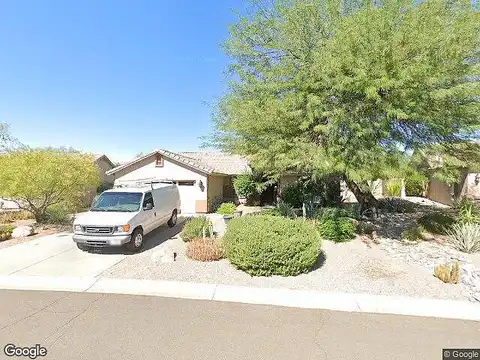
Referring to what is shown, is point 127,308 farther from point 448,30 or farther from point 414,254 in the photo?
point 448,30

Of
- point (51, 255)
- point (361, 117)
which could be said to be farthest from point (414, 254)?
point (51, 255)

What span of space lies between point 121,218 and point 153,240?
215cm

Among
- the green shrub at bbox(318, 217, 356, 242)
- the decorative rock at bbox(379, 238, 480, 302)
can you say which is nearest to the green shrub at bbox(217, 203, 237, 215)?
the green shrub at bbox(318, 217, 356, 242)

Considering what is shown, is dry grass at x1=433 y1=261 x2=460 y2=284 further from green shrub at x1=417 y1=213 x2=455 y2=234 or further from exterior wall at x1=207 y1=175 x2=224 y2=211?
exterior wall at x1=207 y1=175 x2=224 y2=211

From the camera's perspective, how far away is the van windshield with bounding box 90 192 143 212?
31.7ft

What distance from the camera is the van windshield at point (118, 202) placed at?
9.65 m

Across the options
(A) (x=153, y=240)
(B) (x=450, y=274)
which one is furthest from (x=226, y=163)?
(B) (x=450, y=274)

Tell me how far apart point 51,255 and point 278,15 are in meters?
11.4

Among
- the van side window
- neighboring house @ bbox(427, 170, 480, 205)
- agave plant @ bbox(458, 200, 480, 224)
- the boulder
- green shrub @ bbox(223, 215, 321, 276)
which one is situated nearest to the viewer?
green shrub @ bbox(223, 215, 321, 276)

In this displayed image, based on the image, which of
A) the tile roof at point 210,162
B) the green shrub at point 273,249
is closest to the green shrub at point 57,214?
the tile roof at point 210,162

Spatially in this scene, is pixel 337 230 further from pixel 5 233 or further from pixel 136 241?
pixel 5 233

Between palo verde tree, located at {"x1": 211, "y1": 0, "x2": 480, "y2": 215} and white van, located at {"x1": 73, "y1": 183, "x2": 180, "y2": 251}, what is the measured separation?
4159 mm

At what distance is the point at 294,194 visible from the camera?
688 inches

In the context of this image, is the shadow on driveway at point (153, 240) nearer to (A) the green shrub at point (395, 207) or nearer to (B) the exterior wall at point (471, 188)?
(A) the green shrub at point (395, 207)
